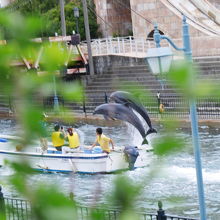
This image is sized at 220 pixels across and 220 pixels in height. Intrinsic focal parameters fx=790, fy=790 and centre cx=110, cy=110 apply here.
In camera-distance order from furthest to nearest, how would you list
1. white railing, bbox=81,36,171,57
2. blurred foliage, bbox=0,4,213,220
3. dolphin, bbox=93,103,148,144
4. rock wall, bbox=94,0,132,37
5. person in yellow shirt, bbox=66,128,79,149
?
rock wall, bbox=94,0,132,37
white railing, bbox=81,36,171,57
dolphin, bbox=93,103,148,144
person in yellow shirt, bbox=66,128,79,149
blurred foliage, bbox=0,4,213,220

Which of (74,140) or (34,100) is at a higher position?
(74,140)

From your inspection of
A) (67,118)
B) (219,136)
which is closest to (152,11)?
(219,136)

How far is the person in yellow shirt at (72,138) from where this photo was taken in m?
19.2

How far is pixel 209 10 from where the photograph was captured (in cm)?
3738

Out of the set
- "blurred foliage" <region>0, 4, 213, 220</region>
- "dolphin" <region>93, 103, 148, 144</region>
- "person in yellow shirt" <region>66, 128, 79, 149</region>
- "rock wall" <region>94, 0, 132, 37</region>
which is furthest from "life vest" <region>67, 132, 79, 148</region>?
"rock wall" <region>94, 0, 132, 37</region>

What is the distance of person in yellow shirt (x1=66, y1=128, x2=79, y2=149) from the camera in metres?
19.2

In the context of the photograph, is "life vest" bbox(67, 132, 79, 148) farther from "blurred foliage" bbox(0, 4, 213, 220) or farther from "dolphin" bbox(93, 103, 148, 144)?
"blurred foliage" bbox(0, 4, 213, 220)

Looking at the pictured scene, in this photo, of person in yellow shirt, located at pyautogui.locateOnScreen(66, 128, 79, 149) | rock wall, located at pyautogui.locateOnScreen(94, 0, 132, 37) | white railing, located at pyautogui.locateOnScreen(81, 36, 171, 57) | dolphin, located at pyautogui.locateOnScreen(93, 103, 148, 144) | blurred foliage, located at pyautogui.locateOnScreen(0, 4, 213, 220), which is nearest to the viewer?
blurred foliage, located at pyautogui.locateOnScreen(0, 4, 213, 220)

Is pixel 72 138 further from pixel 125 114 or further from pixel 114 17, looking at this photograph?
pixel 114 17

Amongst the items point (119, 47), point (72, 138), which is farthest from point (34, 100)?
point (119, 47)

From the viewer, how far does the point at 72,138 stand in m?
19.2

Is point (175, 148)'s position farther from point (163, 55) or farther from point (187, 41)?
point (187, 41)

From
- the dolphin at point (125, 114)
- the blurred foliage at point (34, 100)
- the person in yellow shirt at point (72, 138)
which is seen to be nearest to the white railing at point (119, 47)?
the dolphin at point (125, 114)

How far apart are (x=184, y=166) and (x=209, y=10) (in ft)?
65.3
